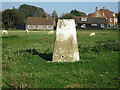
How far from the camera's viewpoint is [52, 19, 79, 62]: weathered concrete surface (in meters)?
11.2

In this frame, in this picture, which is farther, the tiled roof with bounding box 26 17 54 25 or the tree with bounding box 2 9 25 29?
the tiled roof with bounding box 26 17 54 25

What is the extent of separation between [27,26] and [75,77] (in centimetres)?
8591

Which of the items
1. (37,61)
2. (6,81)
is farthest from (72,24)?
(6,81)

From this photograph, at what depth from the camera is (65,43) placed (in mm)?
11211

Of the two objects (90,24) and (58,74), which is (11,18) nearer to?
(90,24)

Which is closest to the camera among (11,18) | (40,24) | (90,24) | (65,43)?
(65,43)

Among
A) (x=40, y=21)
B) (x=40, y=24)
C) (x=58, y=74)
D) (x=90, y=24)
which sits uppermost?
(x=40, y=21)

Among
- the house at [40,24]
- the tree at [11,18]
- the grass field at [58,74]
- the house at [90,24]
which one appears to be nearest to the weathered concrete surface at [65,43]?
the grass field at [58,74]

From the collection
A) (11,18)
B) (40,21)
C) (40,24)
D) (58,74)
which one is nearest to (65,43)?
(58,74)

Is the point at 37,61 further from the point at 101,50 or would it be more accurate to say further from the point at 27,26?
the point at 27,26

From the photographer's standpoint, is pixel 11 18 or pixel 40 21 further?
pixel 40 21

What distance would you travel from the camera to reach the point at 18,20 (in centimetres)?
9506

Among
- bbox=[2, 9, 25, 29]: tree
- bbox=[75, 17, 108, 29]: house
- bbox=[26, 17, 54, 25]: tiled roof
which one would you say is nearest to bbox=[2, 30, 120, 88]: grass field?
bbox=[75, 17, 108, 29]: house

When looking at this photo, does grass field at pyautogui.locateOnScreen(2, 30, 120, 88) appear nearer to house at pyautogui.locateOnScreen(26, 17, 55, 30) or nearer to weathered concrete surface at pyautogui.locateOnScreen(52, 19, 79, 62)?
weathered concrete surface at pyautogui.locateOnScreen(52, 19, 79, 62)
